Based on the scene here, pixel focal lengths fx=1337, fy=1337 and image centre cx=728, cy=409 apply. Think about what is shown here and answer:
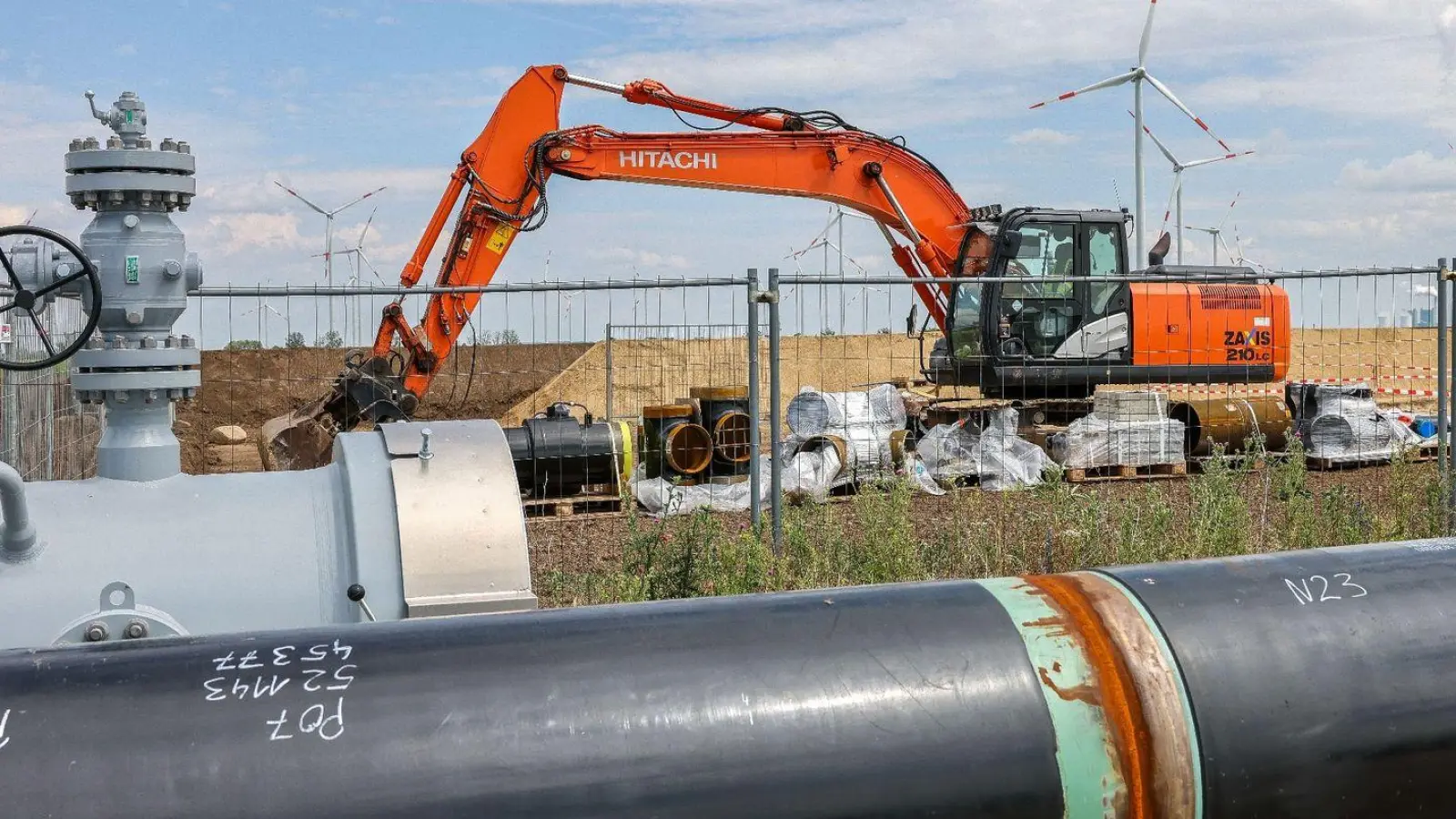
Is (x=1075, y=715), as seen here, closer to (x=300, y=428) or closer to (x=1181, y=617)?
(x=1181, y=617)

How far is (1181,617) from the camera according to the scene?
88.2 inches

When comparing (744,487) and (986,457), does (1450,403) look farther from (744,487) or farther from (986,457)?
(744,487)

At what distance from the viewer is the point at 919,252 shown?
43.9 feet

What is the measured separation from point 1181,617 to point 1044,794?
43 cm

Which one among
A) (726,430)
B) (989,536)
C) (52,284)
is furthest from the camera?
(726,430)

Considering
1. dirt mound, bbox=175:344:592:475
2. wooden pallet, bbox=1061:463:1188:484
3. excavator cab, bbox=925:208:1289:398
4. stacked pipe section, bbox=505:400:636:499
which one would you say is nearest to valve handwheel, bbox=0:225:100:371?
stacked pipe section, bbox=505:400:636:499

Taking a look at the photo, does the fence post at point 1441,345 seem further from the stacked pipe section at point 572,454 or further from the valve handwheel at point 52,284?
the valve handwheel at point 52,284

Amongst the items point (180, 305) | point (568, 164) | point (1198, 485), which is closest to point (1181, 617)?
point (180, 305)

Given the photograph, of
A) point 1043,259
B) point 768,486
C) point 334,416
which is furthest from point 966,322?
point 334,416

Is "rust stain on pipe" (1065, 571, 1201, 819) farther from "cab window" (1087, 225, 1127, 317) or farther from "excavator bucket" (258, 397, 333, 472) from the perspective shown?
"cab window" (1087, 225, 1127, 317)

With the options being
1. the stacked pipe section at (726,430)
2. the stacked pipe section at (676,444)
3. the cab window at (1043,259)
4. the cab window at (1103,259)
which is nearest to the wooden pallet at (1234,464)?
the cab window at (1103,259)

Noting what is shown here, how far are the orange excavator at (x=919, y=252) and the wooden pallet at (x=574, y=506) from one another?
2008 millimetres

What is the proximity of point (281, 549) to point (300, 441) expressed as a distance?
26.4 ft

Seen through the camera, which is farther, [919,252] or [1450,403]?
[919,252]
